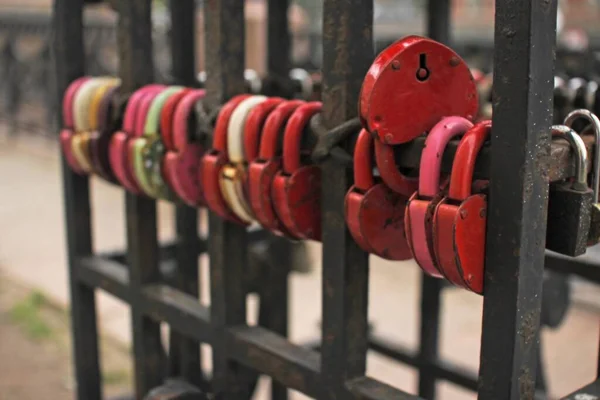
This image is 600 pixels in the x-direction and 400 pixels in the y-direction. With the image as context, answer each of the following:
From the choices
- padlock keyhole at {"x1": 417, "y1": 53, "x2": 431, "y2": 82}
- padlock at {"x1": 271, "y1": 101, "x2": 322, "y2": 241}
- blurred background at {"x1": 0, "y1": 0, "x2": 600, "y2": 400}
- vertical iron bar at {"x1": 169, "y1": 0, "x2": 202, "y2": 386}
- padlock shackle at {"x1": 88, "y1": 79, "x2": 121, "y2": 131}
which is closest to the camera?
padlock keyhole at {"x1": 417, "y1": 53, "x2": 431, "y2": 82}

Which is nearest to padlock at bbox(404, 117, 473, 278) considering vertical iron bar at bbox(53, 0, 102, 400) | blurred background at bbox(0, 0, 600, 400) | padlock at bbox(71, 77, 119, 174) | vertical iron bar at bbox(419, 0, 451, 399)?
padlock at bbox(71, 77, 119, 174)

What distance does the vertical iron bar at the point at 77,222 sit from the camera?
5.24 feet

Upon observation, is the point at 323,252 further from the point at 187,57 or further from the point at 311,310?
the point at 311,310

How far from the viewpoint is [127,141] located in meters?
1.40

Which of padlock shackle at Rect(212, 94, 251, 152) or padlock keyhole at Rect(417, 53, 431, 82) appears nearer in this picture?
padlock keyhole at Rect(417, 53, 431, 82)

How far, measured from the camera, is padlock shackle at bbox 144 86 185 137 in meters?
1.35

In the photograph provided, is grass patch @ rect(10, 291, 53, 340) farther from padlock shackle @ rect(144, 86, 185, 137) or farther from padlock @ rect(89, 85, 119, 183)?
padlock shackle @ rect(144, 86, 185, 137)

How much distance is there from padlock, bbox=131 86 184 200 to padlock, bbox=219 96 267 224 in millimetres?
201

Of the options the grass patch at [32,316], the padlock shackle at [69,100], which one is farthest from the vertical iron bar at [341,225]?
the grass patch at [32,316]

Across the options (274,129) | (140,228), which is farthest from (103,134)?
(274,129)

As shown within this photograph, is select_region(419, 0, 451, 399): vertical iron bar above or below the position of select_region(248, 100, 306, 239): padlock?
below

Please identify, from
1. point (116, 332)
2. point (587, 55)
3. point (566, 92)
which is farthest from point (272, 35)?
point (116, 332)

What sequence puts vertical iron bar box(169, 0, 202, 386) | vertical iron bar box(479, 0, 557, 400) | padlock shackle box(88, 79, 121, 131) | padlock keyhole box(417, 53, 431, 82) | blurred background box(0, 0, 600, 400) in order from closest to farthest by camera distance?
vertical iron bar box(479, 0, 557, 400) → padlock keyhole box(417, 53, 431, 82) → padlock shackle box(88, 79, 121, 131) → vertical iron bar box(169, 0, 202, 386) → blurred background box(0, 0, 600, 400)

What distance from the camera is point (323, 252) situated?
42.6 inches
